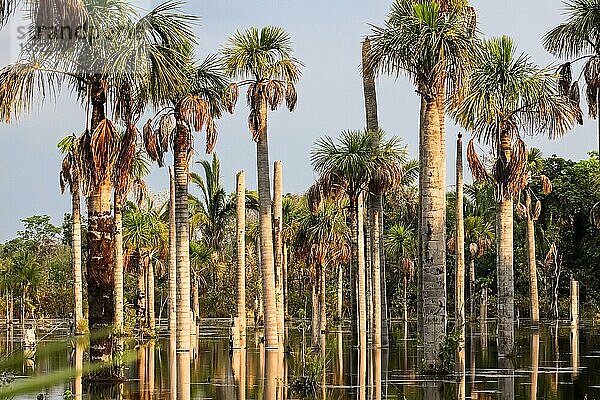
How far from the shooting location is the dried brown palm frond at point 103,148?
18.8 m

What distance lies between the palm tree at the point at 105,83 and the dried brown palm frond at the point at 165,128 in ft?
23.2

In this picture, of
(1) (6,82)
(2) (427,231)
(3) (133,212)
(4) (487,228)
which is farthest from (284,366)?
(4) (487,228)

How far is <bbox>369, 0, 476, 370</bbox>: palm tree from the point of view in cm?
2269

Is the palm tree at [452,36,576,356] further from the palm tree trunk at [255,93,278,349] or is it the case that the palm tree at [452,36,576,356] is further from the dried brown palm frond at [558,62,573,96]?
the palm tree trunk at [255,93,278,349]

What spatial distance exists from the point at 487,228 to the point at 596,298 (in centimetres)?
941

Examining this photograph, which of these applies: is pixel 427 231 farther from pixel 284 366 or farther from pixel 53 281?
pixel 53 281

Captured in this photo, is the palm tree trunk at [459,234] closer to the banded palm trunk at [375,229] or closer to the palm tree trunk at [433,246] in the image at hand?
the banded palm trunk at [375,229]

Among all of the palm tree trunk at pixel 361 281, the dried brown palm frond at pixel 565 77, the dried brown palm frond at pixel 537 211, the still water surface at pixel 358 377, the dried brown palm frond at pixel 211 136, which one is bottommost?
the still water surface at pixel 358 377

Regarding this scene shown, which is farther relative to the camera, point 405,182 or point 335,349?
point 405,182

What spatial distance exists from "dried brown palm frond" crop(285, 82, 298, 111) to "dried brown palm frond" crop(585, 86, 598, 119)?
1015 centimetres

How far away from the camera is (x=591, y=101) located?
85.7ft

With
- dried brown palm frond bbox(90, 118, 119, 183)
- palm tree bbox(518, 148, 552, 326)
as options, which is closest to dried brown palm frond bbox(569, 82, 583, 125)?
dried brown palm frond bbox(90, 118, 119, 183)

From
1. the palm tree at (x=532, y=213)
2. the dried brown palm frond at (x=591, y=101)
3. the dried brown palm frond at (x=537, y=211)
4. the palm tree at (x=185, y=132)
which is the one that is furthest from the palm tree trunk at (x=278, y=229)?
the dried brown palm frond at (x=537, y=211)

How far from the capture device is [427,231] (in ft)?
75.5
